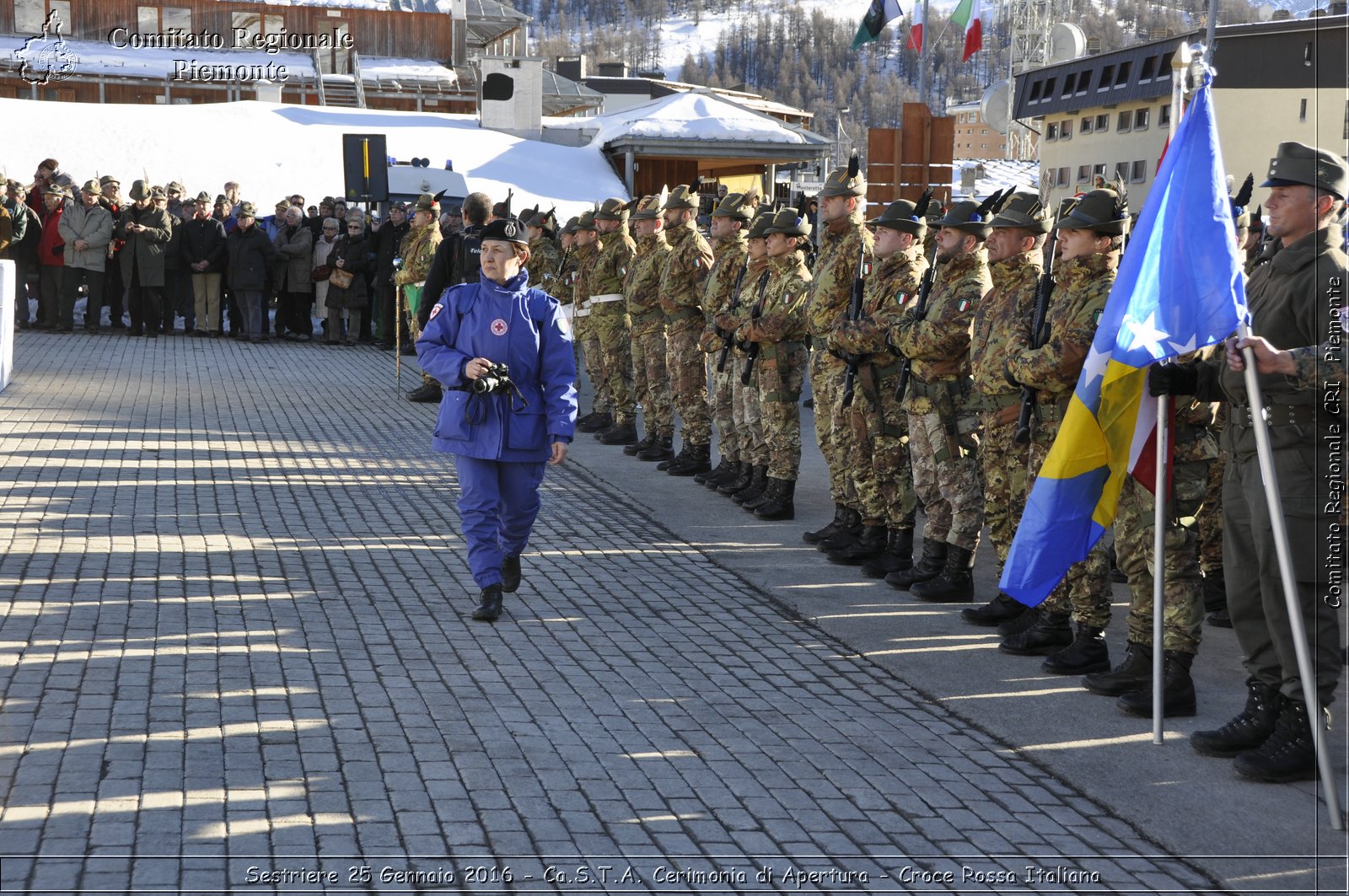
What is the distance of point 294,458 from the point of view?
1203cm

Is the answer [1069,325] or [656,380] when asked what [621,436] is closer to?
[656,380]

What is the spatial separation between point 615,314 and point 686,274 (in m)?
2.20

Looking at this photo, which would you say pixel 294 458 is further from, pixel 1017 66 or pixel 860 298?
pixel 1017 66

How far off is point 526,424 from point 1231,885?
13.7 ft

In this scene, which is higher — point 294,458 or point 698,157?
point 698,157

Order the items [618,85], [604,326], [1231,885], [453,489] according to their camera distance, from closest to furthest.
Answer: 1. [1231,885]
2. [453,489]
3. [604,326]
4. [618,85]

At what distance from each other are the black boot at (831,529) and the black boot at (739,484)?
4.81ft

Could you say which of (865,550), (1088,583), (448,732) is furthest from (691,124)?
(448,732)

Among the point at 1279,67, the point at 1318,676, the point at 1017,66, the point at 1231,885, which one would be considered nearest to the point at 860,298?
the point at 1318,676

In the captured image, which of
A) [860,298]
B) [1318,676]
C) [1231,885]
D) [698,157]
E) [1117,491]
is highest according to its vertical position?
[698,157]

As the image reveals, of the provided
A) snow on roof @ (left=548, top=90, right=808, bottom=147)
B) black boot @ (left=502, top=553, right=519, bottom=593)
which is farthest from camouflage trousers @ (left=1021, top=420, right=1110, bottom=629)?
snow on roof @ (left=548, top=90, right=808, bottom=147)

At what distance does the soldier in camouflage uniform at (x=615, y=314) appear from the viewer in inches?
547

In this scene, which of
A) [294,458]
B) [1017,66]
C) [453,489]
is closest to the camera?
[453,489]

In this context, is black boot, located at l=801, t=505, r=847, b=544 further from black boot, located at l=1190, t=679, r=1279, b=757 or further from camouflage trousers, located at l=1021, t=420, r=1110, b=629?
black boot, located at l=1190, t=679, r=1279, b=757
